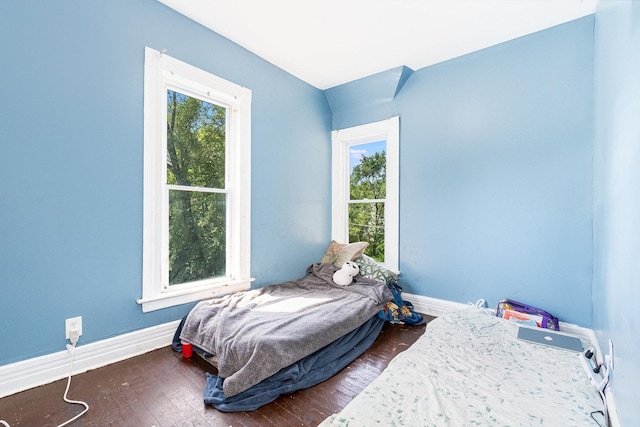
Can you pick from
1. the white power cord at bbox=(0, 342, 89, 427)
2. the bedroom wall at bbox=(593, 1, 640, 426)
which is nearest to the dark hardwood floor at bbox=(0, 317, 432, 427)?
the white power cord at bbox=(0, 342, 89, 427)

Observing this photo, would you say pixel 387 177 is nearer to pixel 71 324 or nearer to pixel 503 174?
pixel 503 174

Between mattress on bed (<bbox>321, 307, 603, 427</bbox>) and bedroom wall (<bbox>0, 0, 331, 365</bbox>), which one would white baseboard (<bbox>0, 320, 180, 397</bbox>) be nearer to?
bedroom wall (<bbox>0, 0, 331, 365</bbox>)

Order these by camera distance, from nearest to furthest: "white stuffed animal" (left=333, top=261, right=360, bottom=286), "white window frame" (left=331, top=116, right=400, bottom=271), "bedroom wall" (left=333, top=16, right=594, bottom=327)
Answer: "bedroom wall" (left=333, top=16, right=594, bottom=327) → "white stuffed animal" (left=333, top=261, right=360, bottom=286) → "white window frame" (left=331, top=116, right=400, bottom=271)

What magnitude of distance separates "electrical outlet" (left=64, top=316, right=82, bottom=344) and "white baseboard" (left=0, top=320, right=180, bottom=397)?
0.08 metres

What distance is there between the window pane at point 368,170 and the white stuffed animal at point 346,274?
38.1 inches

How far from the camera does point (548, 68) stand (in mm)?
2545

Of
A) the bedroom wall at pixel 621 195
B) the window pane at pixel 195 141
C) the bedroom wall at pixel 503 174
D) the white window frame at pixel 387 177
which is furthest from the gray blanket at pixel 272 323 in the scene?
the bedroom wall at pixel 621 195

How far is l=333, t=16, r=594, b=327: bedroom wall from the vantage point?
2.41m

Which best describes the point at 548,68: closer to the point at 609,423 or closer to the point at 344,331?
the point at 609,423

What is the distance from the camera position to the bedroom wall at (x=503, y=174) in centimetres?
241

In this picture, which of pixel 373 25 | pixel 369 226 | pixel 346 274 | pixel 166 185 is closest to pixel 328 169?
pixel 369 226

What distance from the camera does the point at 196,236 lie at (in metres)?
2.59

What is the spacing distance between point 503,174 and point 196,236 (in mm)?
2846

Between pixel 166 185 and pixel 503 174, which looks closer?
pixel 166 185
